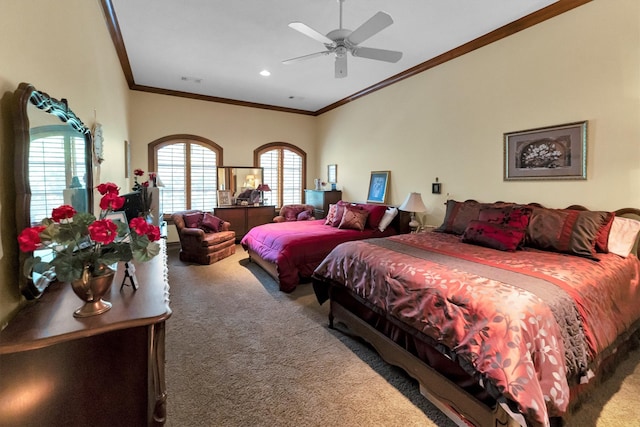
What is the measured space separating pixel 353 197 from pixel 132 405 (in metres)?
5.40

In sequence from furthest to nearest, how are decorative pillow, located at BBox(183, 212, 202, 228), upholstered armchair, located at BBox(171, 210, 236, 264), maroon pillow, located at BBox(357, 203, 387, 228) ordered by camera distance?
decorative pillow, located at BBox(183, 212, 202, 228) → upholstered armchair, located at BBox(171, 210, 236, 264) → maroon pillow, located at BBox(357, 203, 387, 228)

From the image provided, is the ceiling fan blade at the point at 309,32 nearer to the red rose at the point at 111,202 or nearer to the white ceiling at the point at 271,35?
the white ceiling at the point at 271,35

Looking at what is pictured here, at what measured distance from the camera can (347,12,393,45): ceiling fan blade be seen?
2422 mm

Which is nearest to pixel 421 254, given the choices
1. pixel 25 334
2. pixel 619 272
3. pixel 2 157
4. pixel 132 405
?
pixel 619 272

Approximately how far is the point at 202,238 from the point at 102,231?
13.0ft

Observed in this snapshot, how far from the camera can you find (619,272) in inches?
88.8

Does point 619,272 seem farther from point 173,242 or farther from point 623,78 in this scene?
point 173,242

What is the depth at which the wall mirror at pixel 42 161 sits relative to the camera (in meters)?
1.20

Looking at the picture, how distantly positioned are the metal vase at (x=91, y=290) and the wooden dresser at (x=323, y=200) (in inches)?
208

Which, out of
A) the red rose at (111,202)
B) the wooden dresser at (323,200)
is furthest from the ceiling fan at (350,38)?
the wooden dresser at (323,200)

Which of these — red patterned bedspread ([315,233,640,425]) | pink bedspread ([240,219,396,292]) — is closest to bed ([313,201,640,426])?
red patterned bedspread ([315,233,640,425])

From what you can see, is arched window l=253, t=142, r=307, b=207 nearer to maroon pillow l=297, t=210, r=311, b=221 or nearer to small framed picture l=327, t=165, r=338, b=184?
small framed picture l=327, t=165, r=338, b=184

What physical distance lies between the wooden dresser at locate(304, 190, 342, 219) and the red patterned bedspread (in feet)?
12.2

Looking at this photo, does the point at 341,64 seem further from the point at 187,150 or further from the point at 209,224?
the point at 187,150
